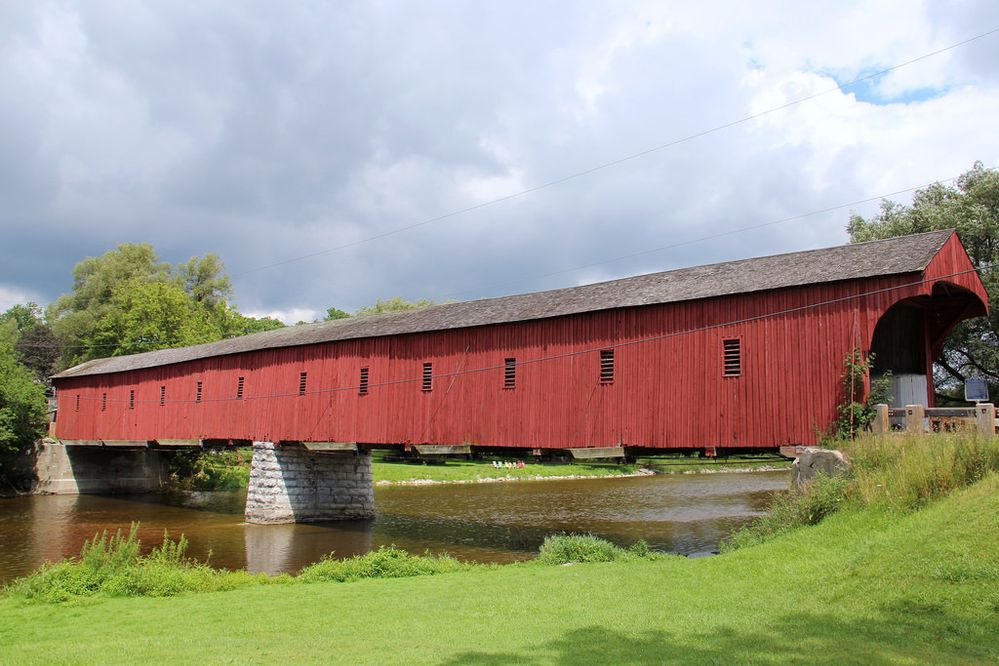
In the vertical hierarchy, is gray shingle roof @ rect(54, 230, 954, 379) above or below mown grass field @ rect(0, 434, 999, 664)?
above

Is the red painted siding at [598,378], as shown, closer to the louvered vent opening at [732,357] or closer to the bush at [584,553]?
the louvered vent opening at [732,357]

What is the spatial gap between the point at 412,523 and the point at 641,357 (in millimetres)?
11412

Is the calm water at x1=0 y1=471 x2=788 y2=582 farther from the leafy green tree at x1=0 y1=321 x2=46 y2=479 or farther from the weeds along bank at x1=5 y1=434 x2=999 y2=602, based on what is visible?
the weeds along bank at x1=5 y1=434 x2=999 y2=602

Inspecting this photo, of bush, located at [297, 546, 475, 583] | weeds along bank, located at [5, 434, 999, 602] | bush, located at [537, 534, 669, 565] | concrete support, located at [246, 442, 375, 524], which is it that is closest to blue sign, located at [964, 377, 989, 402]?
weeds along bank, located at [5, 434, 999, 602]

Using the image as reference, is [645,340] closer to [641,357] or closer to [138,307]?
[641,357]

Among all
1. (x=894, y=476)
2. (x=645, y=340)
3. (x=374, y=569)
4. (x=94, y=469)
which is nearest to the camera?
(x=894, y=476)

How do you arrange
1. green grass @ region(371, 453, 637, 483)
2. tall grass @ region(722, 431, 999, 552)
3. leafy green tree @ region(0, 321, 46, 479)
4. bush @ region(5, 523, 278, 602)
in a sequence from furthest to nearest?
green grass @ region(371, 453, 637, 483), leafy green tree @ region(0, 321, 46, 479), bush @ region(5, 523, 278, 602), tall grass @ region(722, 431, 999, 552)

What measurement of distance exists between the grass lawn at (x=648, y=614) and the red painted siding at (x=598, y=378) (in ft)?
14.1

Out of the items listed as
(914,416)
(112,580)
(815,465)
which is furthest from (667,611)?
(112,580)

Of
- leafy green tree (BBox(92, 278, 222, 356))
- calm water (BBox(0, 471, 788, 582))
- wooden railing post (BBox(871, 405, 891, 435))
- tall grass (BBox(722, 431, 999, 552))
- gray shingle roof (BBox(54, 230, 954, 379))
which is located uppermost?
leafy green tree (BBox(92, 278, 222, 356))

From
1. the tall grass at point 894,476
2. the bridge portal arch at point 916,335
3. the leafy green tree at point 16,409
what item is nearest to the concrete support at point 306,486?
the leafy green tree at point 16,409

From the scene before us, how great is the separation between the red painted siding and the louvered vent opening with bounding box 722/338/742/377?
0.13m

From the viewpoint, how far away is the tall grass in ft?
32.6

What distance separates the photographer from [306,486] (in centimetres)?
2561
